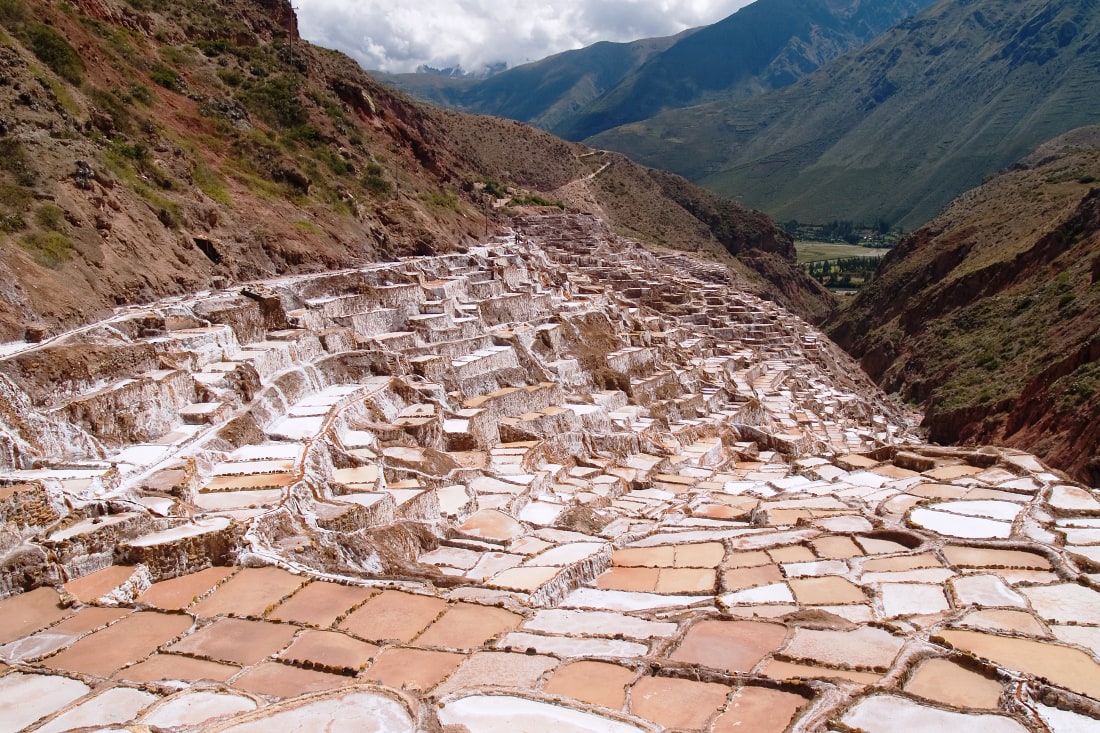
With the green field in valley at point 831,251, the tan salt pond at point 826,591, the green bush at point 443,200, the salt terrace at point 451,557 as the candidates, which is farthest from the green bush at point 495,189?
the green field in valley at point 831,251

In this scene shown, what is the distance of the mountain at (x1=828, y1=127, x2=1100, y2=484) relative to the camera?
28766 millimetres

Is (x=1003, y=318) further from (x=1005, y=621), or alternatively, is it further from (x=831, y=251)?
(x=831, y=251)

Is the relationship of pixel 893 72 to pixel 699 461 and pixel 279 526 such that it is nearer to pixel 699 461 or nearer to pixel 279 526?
pixel 699 461

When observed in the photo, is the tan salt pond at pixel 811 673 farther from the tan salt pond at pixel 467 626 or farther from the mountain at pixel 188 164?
the mountain at pixel 188 164

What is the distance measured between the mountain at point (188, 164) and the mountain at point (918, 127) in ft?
366

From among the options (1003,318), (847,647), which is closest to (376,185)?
(847,647)

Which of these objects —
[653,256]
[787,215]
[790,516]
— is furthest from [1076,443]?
[787,215]

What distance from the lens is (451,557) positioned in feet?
40.9

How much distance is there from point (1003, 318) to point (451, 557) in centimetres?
4253

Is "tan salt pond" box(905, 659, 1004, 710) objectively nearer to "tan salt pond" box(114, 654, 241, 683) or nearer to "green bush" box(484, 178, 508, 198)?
"tan salt pond" box(114, 654, 241, 683)

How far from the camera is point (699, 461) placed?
2302cm

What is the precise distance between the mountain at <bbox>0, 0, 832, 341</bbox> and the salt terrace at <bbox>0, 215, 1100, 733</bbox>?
1838mm

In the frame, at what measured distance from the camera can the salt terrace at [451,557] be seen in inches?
295

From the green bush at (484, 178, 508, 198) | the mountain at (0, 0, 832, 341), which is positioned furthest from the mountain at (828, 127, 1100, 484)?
the green bush at (484, 178, 508, 198)
